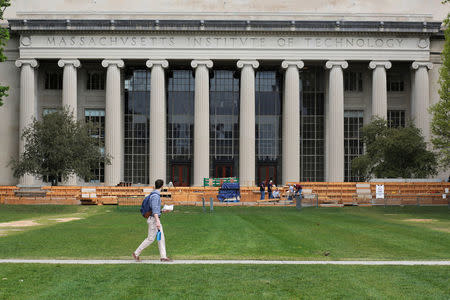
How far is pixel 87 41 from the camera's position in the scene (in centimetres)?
5603

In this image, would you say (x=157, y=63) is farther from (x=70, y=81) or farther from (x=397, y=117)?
(x=397, y=117)

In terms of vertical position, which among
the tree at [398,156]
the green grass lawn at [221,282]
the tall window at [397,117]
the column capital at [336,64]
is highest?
the column capital at [336,64]

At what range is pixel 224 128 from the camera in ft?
196

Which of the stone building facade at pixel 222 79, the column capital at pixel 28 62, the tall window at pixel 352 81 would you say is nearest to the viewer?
the stone building facade at pixel 222 79

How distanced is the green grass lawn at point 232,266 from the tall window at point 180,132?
1417 inches

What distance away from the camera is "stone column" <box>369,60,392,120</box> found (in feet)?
183

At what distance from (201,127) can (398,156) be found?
2009cm

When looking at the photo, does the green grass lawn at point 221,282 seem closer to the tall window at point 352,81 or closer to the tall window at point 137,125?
the tall window at point 137,125

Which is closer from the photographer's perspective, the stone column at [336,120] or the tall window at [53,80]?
the stone column at [336,120]

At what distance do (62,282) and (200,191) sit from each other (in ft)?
120

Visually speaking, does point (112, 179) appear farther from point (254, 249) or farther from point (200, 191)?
point (254, 249)

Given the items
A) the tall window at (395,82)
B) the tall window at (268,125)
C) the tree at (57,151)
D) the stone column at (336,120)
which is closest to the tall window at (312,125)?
the tall window at (268,125)

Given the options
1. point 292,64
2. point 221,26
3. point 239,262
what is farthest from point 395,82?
point 239,262

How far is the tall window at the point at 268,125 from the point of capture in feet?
195
